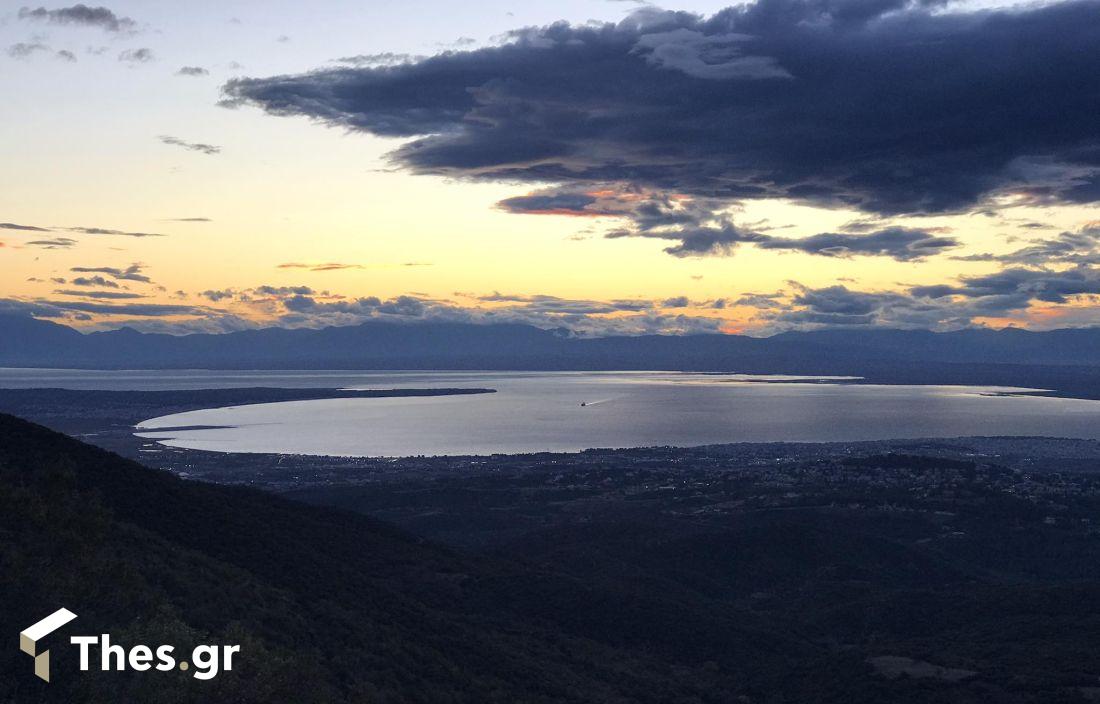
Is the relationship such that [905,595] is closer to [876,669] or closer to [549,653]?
[876,669]

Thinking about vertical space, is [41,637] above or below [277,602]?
above

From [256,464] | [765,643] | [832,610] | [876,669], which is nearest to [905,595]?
[832,610]
